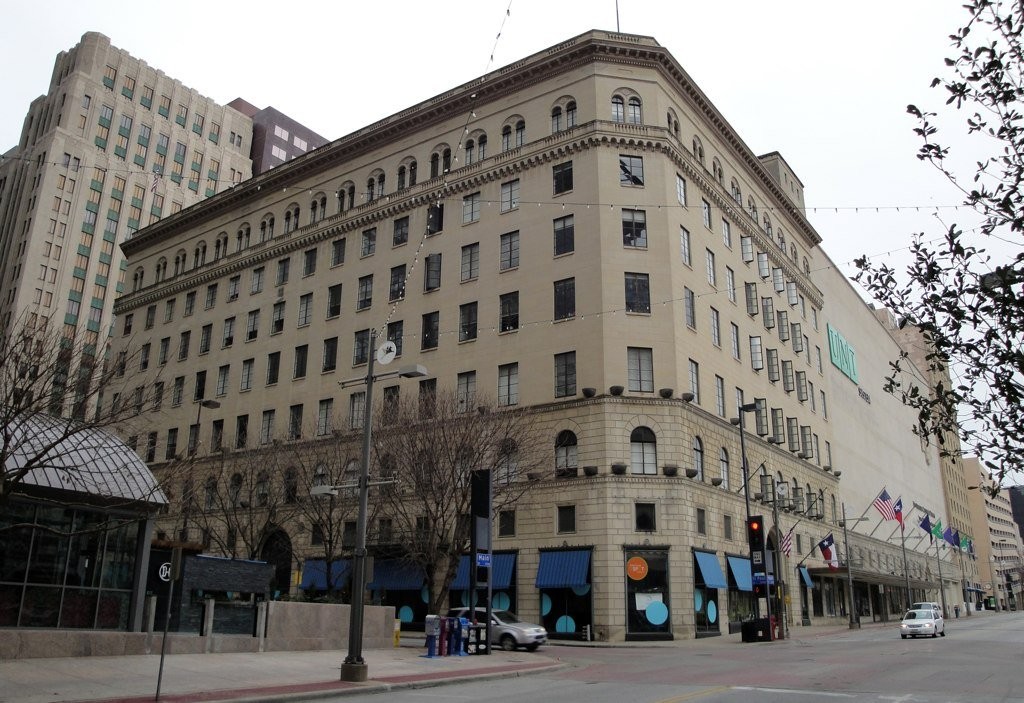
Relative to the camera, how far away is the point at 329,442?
4597cm

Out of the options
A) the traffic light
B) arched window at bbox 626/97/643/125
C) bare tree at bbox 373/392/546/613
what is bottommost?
the traffic light

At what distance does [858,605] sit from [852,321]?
30346 millimetres

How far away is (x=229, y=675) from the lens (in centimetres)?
1891

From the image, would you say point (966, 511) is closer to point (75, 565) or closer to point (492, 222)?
point (492, 222)

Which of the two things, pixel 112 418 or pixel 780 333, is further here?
pixel 780 333

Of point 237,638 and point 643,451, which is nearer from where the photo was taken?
point 237,638

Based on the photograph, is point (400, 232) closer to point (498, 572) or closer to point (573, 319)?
point (573, 319)

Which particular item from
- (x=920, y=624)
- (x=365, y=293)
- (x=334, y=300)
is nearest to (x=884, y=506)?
(x=920, y=624)

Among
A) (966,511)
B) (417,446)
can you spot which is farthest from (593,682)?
(966,511)

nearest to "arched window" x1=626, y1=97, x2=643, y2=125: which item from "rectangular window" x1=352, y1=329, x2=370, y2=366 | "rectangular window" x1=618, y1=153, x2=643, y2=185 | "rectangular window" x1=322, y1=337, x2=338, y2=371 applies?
"rectangular window" x1=618, y1=153, x2=643, y2=185

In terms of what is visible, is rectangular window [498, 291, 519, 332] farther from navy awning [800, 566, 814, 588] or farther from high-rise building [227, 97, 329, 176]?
high-rise building [227, 97, 329, 176]

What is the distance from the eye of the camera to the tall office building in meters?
92.5

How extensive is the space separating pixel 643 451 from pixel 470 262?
15.7 meters

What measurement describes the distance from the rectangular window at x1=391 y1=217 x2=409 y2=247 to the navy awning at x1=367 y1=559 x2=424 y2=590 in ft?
64.6
